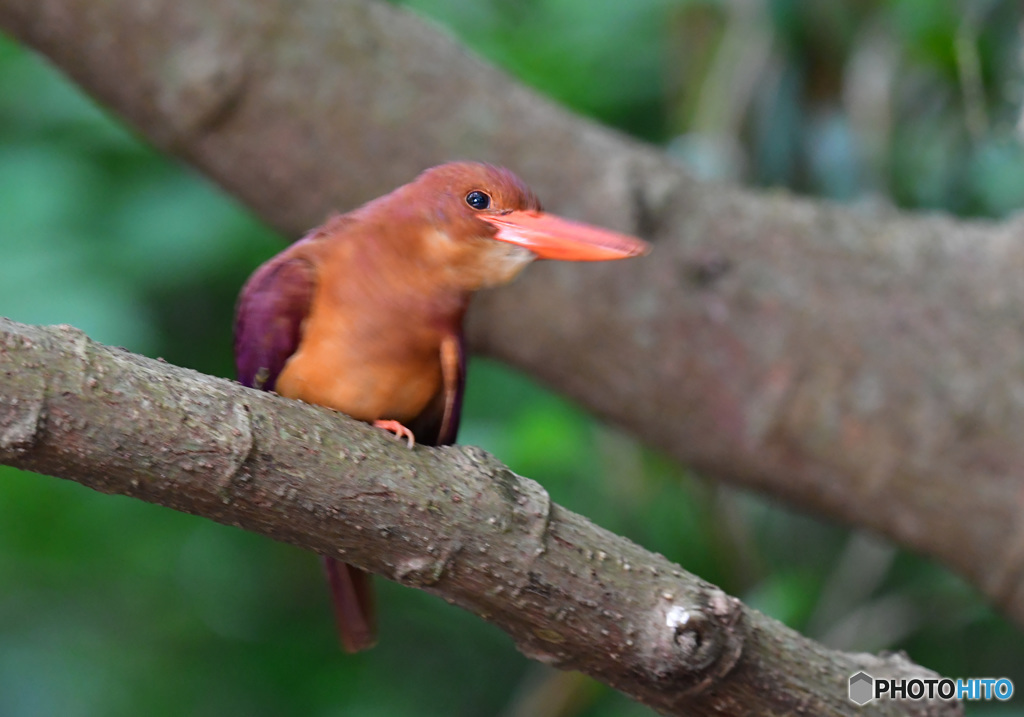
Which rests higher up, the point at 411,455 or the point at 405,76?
the point at 405,76

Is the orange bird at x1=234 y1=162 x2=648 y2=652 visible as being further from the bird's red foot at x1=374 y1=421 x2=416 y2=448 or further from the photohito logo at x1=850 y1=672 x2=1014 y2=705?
the photohito logo at x1=850 y1=672 x2=1014 y2=705

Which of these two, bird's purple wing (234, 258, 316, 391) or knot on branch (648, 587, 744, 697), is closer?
knot on branch (648, 587, 744, 697)

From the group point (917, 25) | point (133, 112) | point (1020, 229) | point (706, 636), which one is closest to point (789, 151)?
point (917, 25)

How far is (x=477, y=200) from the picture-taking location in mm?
967

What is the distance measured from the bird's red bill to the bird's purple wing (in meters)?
0.22

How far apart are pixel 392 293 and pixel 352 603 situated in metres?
0.37

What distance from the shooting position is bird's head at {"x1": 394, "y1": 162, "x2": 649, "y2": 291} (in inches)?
37.1

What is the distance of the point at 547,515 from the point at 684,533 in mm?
1437

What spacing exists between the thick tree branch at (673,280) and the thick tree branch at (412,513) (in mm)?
752

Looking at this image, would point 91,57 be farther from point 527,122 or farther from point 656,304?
point 656,304

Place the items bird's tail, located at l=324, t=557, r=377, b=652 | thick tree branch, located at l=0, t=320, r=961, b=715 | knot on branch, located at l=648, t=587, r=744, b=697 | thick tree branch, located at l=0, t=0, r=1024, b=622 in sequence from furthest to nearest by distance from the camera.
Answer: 1. thick tree branch, located at l=0, t=0, r=1024, b=622
2. bird's tail, located at l=324, t=557, r=377, b=652
3. knot on branch, located at l=648, t=587, r=744, b=697
4. thick tree branch, located at l=0, t=320, r=961, b=715

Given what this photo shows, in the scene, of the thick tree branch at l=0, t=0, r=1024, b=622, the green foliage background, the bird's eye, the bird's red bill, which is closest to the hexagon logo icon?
the bird's red bill

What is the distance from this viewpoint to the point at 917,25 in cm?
201

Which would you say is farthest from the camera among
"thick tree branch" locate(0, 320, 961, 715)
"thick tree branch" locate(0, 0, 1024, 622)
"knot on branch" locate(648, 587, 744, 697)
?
"thick tree branch" locate(0, 0, 1024, 622)
